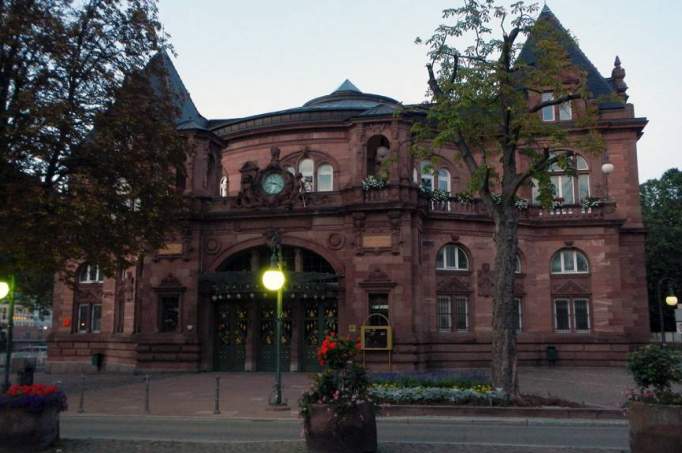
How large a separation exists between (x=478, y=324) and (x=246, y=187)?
503 inches

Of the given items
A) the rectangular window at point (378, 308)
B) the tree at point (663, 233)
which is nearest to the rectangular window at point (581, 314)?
the rectangular window at point (378, 308)

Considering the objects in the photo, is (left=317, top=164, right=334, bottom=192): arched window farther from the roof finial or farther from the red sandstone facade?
the roof finial

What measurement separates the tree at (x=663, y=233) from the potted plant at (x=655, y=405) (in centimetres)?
4645

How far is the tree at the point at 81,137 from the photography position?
61.1ft

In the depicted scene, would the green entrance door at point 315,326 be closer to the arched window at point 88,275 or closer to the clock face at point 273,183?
the clock face at point 273,183

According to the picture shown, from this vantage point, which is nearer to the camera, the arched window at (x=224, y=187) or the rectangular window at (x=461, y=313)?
the rectangular window at (x=461, y=313)

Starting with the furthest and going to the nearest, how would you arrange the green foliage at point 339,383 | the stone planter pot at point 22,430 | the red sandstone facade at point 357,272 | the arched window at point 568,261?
the arched window at point 568,261 → the red sandstone facade at point 357,272 → the stone planter pot at point 22,430 → the green foliage at point 339,383

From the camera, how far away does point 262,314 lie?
30.2m

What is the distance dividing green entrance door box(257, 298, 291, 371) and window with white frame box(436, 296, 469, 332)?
707 cm

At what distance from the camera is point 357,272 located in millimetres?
28500

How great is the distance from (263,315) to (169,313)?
4.34 metres

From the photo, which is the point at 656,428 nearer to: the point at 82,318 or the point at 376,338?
the point at 376,338

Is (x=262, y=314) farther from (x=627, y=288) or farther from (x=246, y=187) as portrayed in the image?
(x=627, y=288)

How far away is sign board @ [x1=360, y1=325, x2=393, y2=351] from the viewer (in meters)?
27.4
